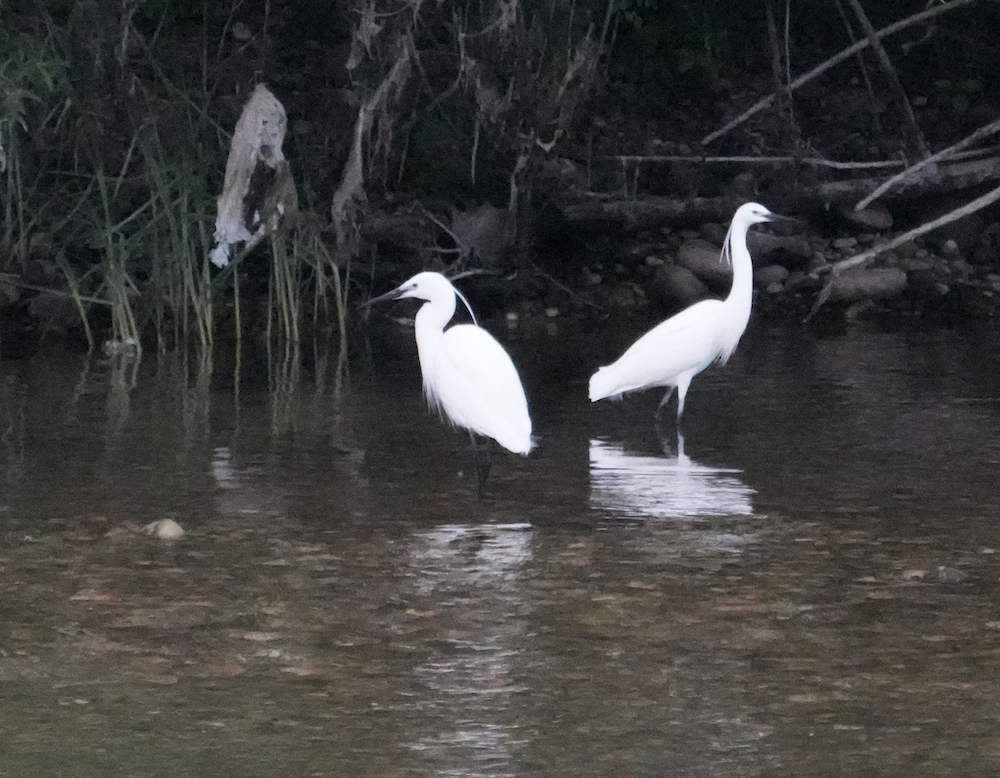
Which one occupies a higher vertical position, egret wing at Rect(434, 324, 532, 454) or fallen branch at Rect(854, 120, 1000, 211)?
fallen branch at Rect(854, 120, 1000, 211)

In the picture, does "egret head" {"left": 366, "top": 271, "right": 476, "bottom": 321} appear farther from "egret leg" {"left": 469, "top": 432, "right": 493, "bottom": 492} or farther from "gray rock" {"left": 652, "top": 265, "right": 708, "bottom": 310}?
"gray rock" {"left": 652, "top": 265, "right": 708, "bottom": 310}

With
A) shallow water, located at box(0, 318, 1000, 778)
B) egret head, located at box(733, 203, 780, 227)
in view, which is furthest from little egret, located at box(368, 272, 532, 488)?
egret head, located at box(733, 203, 780, 227)

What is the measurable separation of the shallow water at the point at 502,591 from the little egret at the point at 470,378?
0.67 feet

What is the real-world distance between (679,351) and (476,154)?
4.79 meters

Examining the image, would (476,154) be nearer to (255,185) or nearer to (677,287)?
(677,287)

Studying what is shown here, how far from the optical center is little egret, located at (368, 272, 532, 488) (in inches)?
253

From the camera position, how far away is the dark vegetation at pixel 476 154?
1037 cm

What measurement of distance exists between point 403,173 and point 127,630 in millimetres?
9294

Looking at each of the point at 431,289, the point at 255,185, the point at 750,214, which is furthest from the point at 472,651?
the point at 255,185

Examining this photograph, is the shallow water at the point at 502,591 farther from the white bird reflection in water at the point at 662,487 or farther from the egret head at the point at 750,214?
the egret head at the point at 750,214

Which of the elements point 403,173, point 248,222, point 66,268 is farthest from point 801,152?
point 66,268

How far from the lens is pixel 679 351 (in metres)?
8.17

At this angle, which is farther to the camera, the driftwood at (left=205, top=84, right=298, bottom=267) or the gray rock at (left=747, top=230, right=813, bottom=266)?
the gray rock at (left=747, top=230, right=813, bottom=266)

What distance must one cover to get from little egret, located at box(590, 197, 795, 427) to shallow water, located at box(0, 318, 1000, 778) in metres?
0.20
